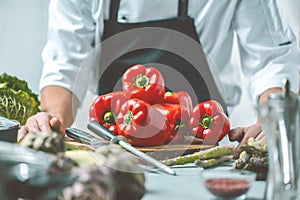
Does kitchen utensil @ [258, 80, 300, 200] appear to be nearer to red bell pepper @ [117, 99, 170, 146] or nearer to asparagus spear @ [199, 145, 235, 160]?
asparagus spear @ [199, 145, 235, 160]

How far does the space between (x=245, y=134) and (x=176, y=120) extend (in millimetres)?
202

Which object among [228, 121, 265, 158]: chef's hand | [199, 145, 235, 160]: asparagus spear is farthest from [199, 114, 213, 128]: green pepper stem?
[199, 145, 235, 160]: asparagus spear

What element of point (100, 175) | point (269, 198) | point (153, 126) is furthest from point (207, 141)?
point (100, 175)

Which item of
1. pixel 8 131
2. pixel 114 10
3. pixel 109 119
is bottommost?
pixel 109 119

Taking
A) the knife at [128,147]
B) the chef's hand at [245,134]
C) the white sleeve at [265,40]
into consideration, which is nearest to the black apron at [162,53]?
the white sleeve at [265,40]

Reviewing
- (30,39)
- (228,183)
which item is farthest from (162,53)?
(30,39)

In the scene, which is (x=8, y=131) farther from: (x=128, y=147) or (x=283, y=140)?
(x=283, y=140)

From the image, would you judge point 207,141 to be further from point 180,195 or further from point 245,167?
point 180,195

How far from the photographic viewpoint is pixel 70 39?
71.0 inches

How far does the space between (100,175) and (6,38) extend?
89.5 inches

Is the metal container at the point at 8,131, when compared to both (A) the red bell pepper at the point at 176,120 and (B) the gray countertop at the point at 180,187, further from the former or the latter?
(A) the red bell pepper at the point at 176,120

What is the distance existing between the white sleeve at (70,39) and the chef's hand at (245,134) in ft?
1.83

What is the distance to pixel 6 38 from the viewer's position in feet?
9.20

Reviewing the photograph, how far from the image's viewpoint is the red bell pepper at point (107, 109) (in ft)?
5.08
